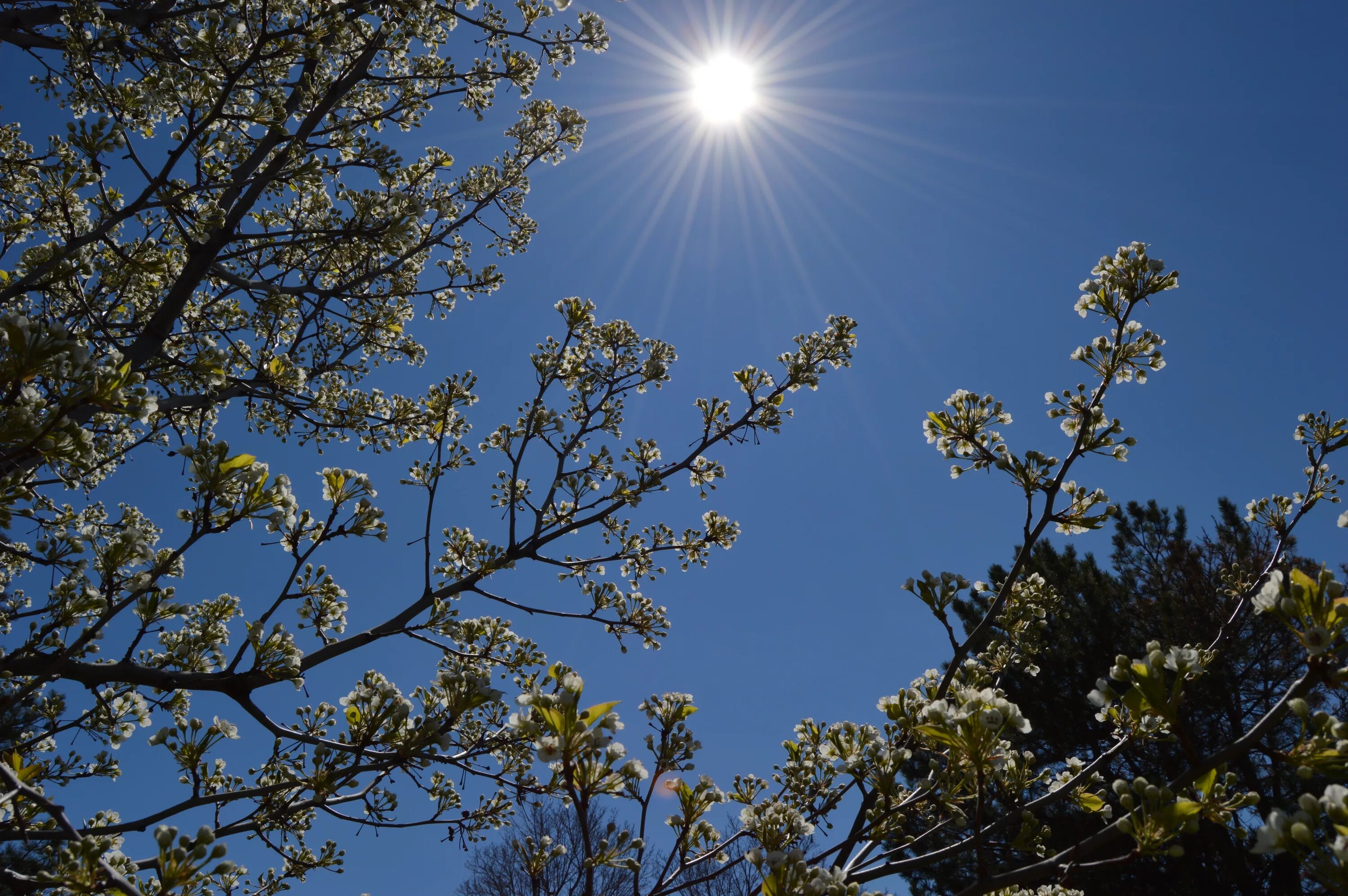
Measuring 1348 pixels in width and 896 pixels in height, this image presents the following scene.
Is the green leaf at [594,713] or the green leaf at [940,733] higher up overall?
the green leaf at [594,713]

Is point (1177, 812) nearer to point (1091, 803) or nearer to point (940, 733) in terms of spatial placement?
point (940, 733)

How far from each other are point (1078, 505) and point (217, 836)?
4.55 meters

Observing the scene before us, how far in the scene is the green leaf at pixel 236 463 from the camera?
281cm

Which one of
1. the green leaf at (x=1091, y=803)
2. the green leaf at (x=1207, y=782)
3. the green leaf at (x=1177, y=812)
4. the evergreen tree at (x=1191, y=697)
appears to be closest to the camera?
the green leaf at (x=1177, y=812)

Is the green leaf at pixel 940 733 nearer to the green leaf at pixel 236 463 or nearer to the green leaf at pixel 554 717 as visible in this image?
the green leaf at pixel 554 717

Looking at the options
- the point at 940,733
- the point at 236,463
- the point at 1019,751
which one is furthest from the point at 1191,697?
the point at 236,463

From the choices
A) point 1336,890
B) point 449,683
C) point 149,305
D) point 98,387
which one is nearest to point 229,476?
point 98,387

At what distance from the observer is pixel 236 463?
2822 millimetres

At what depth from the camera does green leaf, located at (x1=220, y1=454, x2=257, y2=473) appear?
281cm

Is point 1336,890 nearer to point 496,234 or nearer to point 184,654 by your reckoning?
point 184,654

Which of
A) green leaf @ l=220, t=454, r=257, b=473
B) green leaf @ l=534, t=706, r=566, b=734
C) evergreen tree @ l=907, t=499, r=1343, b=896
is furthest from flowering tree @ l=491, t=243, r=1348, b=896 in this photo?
evergreen tree @ l=907, t=499, r=1343, b=896

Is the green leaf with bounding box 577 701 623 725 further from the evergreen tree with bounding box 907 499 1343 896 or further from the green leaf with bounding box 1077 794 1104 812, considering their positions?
the evergreen tree with bounding box 907 499 1343 896

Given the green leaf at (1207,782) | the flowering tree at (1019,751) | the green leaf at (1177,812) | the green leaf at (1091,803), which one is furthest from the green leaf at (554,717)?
the green leaf at (1091,803)

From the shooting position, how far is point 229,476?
9.41ft
